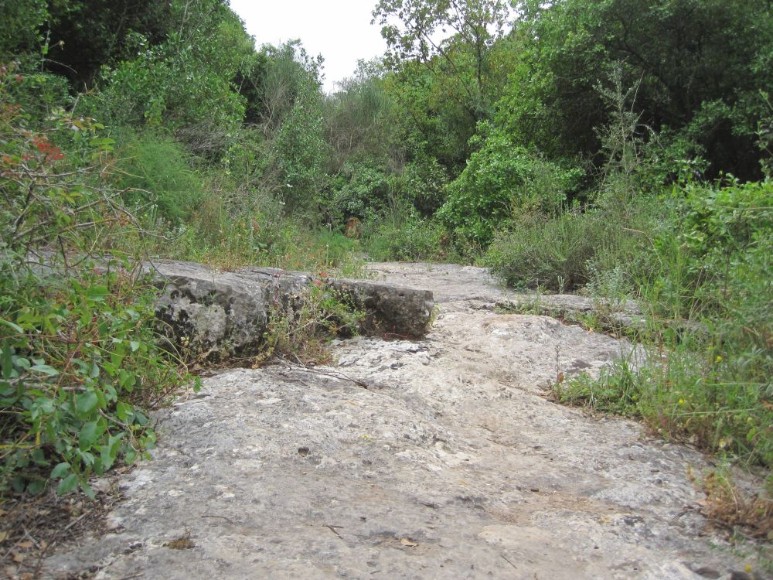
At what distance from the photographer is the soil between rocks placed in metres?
1.86

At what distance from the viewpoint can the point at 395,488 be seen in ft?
7.70

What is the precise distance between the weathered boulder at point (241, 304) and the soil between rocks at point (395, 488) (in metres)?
0.22

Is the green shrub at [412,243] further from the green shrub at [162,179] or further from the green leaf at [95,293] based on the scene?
the green leaf at [95,293]

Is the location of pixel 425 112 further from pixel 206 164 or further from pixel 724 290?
pixel 724 290

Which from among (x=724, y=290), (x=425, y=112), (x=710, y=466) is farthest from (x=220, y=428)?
(x=425, y=112)

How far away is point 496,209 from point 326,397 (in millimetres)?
Answer: 8021

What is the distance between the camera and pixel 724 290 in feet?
10.3

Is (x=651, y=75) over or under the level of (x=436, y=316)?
over

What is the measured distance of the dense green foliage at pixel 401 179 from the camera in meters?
2.31

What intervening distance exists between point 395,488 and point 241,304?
156 cm

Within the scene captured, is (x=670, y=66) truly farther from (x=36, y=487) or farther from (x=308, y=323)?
(x=36, y=487)

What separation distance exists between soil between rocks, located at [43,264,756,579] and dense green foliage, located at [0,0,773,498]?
0.74 feet

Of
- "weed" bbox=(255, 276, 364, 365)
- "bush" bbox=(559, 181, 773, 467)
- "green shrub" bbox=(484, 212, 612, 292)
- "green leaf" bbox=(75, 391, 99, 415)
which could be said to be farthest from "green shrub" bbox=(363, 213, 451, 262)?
"green leaf" bbox=(75, 391, 99, 415)

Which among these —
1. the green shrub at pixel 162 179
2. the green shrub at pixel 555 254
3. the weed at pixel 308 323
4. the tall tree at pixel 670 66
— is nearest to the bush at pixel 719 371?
the weed at pixel 308 323
